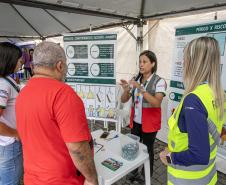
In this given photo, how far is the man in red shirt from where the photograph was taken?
853 millimetres

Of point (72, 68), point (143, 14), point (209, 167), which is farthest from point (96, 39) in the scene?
point (209, 167)

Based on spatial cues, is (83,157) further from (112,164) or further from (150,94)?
(150,94)

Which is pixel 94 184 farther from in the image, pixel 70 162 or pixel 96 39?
pixel 96 39

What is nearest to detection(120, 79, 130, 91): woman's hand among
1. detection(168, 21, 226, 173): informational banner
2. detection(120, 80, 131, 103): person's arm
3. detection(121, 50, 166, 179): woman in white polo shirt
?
detection(120, 80, 131, 103): person's arm

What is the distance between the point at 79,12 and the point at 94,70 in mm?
926

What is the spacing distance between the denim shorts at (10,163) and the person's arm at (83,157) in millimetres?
709

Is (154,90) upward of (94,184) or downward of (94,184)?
upward

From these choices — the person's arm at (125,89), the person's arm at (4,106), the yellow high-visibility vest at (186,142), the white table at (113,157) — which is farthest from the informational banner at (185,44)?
the person's arm at (4,106)

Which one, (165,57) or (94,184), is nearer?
(94,184)

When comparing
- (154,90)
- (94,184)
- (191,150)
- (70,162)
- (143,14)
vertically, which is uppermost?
(143,14)

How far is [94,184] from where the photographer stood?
3.33ft

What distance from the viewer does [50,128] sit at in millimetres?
887

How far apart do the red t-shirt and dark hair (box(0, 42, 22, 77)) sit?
0.48 metres

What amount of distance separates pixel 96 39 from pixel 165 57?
1.36 meters
